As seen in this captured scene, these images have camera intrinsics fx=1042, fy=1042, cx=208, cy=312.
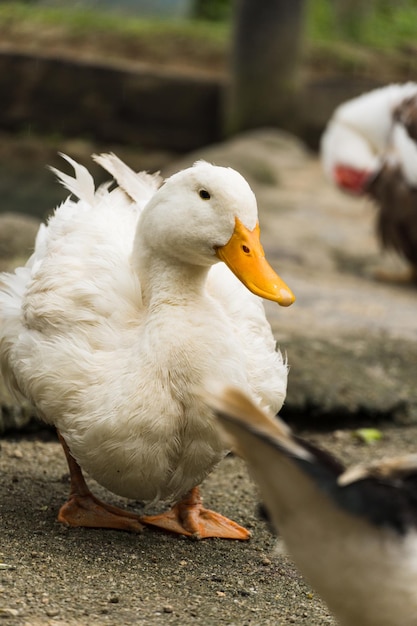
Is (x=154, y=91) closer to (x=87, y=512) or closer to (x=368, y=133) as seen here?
(x=368, y=133)

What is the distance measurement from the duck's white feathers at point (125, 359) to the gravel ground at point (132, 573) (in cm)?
23

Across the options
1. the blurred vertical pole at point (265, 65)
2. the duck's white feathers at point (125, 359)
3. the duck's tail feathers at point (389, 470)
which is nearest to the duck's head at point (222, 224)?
the duck's white feathers at point (125, 359)

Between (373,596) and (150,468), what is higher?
(373,596)

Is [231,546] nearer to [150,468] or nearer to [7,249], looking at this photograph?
[150,468]

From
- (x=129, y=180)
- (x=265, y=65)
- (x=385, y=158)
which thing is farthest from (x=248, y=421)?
(x=265, y=65)

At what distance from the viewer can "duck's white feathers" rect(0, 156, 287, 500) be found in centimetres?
326

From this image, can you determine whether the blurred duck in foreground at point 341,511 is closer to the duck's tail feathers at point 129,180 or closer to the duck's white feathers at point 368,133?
the duck's tail feathers at point 129,180

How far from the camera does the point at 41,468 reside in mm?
4270

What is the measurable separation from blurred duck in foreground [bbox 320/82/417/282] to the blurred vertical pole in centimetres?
262

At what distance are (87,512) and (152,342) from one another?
2.49 ft

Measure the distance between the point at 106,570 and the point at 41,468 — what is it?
107 cm

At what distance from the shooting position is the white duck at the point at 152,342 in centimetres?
327

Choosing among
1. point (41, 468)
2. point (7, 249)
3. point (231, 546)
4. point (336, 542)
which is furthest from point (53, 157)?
point (336, 542)

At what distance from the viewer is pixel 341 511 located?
2.32 metres
